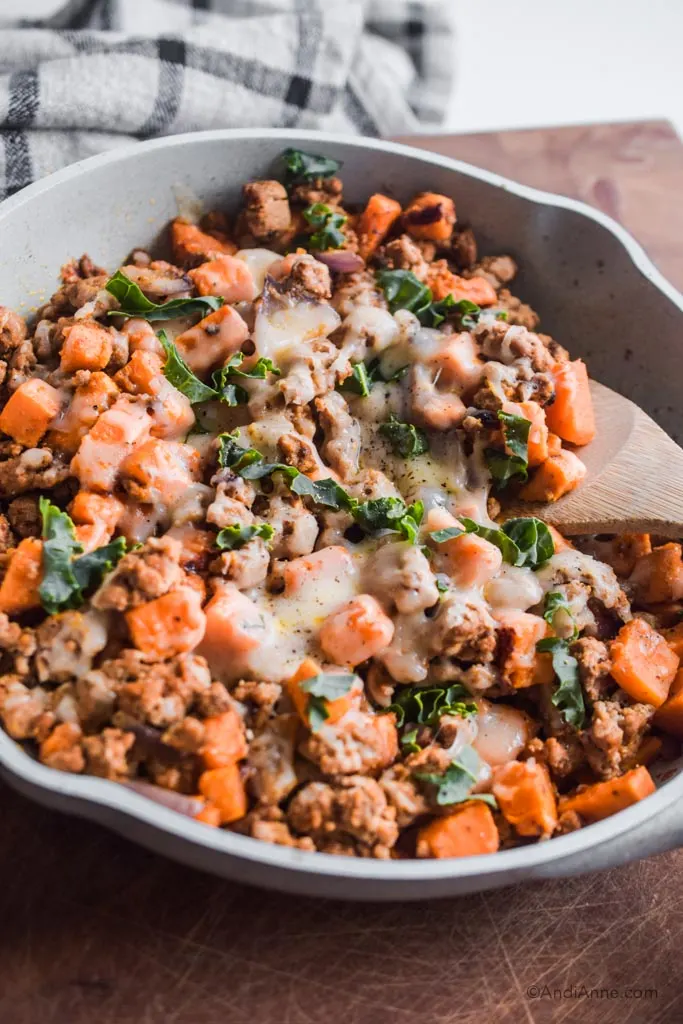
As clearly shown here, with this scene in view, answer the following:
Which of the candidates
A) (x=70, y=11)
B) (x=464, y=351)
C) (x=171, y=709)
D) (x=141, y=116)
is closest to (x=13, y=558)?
(x=171, y=709)

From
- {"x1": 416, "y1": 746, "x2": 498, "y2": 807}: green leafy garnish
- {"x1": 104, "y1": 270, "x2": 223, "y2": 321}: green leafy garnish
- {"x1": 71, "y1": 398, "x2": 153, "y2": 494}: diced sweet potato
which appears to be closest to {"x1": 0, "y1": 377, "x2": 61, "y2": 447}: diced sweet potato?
{"x1": 71, "y1": 398, "x2": 153, "y2": 494}: diced sweet potato

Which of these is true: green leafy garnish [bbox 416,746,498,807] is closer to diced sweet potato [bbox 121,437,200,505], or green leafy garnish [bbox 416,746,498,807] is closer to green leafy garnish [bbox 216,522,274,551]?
green leafy garnish [bbox 216,522,274,551]

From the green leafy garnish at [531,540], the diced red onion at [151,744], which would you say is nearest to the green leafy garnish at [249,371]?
the green leafy garnish at [531,540]

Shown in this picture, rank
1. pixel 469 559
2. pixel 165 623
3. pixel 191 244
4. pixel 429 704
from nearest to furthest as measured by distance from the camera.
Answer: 1. pixel 165 623
2. pixel 429 704
3. pixel 469 559
4. pixel 191 244

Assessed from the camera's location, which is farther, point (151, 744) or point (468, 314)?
point (468, 314)

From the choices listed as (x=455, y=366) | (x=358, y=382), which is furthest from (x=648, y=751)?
(x=358, y=382)

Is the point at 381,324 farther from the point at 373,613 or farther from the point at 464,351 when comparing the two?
the point at 373,613

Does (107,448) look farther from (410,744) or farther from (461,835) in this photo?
(461,835)
